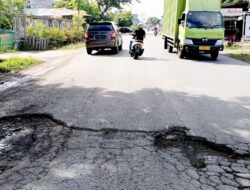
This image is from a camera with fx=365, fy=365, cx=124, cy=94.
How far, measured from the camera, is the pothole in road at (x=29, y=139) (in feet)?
15.3

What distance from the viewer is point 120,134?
5.60 metres

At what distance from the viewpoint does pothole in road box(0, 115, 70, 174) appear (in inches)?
184

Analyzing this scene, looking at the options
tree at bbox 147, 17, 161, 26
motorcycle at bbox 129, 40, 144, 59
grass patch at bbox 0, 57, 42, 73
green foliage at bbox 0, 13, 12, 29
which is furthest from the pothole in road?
tree at bbox 147, 17, 161, 26

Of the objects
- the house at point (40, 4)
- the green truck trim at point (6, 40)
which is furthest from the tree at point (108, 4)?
the green truck trim at point (6, 40)

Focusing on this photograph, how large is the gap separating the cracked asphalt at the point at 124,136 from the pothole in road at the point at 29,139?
0.05 ft

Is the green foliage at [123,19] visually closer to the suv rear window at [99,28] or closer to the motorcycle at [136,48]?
the suv rear window at [99,28]

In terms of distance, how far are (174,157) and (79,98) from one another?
4.04m

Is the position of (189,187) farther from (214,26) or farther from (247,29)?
(247,29)

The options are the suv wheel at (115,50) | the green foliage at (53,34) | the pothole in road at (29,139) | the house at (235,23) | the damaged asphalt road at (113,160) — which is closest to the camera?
the damaged asphalt road at (113,160)

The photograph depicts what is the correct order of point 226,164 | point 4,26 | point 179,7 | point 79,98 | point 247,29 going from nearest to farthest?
point 226,164 < point 79,98 < point 179,7 < point 247,29 < point 4,26

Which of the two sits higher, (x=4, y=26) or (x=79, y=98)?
(x=4, y=26)

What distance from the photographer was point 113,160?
4543 mm

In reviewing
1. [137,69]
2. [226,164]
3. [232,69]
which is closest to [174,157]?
[226,164]

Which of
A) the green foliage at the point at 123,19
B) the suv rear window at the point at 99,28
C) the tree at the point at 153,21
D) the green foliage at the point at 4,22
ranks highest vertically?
the tree at the point at 153,21
